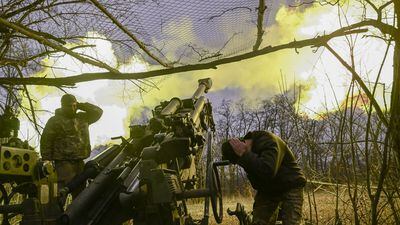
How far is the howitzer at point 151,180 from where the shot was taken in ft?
14.0

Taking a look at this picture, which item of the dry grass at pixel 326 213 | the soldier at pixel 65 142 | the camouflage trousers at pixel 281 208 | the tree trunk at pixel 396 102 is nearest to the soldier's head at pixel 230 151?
the camouflage trousers at pixel 281 208

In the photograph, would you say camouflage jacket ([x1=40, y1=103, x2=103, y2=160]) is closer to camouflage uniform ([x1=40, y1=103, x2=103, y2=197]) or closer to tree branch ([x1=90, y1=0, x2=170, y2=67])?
camouflage uniform ([x1=40, y1=103, x2=103, y2=197])

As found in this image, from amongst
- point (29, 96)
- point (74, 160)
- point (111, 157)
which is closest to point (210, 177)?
point (111, 157)

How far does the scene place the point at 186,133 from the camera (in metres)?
5.11

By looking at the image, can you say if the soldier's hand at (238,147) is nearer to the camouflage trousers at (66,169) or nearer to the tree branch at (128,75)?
the tree branch at (128,75)

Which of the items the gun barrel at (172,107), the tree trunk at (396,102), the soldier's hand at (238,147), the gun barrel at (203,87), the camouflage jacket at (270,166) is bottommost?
the camouflage jacket at (270,166)

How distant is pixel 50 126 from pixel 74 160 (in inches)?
27.4

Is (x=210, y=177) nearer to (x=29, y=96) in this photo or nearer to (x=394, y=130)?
(x=394, y=130)

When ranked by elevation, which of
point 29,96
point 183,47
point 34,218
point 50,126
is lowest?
point 34,218

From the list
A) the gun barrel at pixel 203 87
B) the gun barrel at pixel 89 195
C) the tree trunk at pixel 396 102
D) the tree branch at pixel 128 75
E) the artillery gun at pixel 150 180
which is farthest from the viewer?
the gun barrel at pixel 203 87

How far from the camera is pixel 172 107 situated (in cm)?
689

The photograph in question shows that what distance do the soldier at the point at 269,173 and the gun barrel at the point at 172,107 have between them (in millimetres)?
2180

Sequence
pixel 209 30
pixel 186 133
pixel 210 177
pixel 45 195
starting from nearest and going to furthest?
pixel 45 195, pixel 210 177, pixel 186 133, pixel 209 30

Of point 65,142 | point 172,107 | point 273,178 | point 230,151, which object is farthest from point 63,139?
point 273,178
